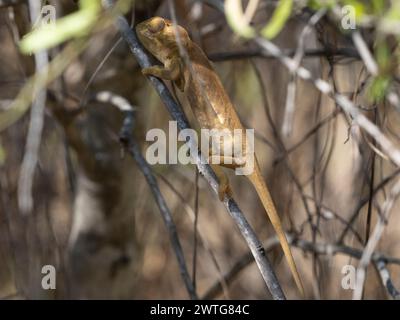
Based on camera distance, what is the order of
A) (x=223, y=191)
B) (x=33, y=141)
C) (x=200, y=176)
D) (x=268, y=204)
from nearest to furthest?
(x=33, y=141) < (x=223, y=191) < (x=268, y=204) < (x=200, y=176)

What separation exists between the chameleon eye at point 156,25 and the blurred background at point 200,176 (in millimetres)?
192

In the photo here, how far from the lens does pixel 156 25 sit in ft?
11.1

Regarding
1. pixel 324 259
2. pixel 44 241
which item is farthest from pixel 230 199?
pixel 44 241

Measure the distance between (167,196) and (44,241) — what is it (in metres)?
1.29

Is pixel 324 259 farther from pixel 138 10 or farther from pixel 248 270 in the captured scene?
pixel 248 270

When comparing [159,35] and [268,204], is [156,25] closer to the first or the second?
[159,35]

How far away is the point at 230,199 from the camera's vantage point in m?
2.44

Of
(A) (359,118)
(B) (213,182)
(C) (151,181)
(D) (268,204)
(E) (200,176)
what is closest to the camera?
(A) (359,118)

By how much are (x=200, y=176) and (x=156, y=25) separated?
48.8 inches

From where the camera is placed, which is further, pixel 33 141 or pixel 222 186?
pixel 222 186

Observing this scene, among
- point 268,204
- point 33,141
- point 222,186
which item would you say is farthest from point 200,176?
point 33,141

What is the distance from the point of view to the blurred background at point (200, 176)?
112 inches

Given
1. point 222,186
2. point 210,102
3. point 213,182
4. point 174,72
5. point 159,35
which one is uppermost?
point 159,35

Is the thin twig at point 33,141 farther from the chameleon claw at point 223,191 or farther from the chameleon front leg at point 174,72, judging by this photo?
the chameleon front leg at point 174,72
